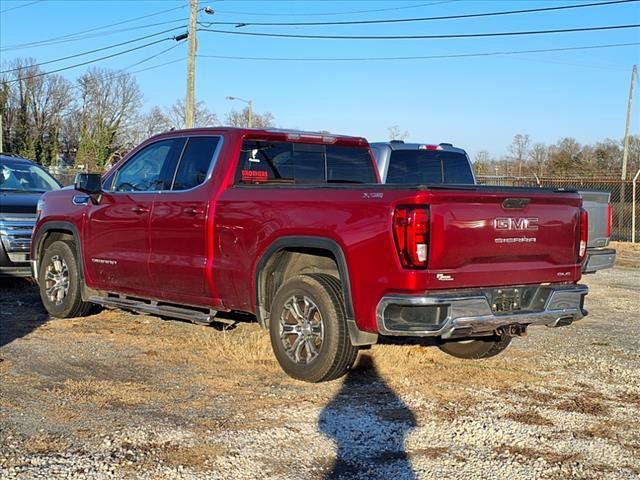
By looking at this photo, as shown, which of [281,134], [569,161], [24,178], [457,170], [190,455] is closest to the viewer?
[190,455]

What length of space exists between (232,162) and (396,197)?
204cm

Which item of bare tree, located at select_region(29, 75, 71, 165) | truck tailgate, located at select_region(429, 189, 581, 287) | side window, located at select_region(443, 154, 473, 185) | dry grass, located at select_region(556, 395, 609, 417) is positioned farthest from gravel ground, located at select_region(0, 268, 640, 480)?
bare tree, located at select_region(29, 75, 71, 165)

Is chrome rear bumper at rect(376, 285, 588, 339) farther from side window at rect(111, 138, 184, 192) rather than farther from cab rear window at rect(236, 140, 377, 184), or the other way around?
side window at rect(111, 138, 184, 192)

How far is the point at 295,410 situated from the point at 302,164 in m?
2.63

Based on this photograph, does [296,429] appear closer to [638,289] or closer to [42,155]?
[638,289]

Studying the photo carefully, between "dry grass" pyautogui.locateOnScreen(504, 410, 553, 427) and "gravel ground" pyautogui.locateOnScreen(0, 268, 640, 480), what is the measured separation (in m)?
0.02

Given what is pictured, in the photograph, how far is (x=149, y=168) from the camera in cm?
759

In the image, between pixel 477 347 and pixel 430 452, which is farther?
pixel 477 347

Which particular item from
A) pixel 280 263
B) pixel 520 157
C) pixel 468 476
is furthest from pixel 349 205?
pixel 520 157

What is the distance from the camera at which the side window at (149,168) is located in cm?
732

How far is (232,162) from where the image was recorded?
Answer: 6.68 metres

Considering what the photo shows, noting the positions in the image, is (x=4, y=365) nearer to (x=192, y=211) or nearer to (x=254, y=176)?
(x=192, y=211)

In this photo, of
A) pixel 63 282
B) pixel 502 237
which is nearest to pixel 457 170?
pixel 502 237

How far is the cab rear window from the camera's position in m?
6.82
